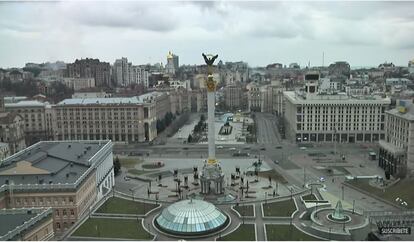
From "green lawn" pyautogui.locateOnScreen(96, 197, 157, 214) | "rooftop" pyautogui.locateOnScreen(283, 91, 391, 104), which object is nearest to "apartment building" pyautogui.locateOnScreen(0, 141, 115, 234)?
"green lawn" pyautogui.locateOnScreen(96, 197, 157, 214)

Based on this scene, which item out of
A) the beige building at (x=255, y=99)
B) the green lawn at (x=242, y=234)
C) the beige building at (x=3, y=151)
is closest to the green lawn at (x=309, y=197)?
the green lawn at (x=242, y=234)

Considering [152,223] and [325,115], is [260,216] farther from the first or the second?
[325,115]

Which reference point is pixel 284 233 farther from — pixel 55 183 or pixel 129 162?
pixel 129 162

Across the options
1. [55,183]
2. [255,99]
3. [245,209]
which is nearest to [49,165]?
[55,183]

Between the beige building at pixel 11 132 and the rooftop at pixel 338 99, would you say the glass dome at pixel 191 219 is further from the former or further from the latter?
the rooftop at pixel 338 99

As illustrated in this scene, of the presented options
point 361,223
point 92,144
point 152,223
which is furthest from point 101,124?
point 361,223

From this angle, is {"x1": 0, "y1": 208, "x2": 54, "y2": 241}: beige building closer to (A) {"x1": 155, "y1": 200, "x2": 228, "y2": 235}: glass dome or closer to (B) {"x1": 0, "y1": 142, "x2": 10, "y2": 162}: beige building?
(A) {"x1": 155, "y1": 200, "x2": 228, "y2": 235}: glass dome
